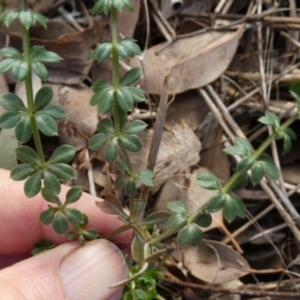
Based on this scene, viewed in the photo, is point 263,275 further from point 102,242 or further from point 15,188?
point 15,188

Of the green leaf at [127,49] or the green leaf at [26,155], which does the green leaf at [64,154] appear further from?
the green leaf at [127,49]

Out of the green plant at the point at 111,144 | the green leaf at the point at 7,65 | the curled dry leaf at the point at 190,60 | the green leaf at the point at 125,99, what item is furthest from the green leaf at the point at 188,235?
the curled dry leaf at the point at 190,60

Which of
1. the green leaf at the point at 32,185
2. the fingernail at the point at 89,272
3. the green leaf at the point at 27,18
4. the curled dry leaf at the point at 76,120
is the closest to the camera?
the green leaf at the point at 27,18

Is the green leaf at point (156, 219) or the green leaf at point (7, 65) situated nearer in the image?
the green leaf at point (7, 65)

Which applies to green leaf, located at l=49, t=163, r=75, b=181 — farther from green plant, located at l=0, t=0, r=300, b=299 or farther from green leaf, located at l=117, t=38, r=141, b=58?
green leaf, located at l=117, t=38, r=141, b=58

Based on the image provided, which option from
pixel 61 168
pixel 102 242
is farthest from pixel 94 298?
pixel 61 168

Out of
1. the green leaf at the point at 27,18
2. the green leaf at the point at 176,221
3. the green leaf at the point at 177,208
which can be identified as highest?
the green leaf at the point at 27,18

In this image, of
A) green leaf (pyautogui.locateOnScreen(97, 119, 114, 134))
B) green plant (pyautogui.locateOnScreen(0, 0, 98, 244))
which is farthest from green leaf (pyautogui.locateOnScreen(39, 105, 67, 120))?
green leaf (pyautogui.locateOnScreen(97, 119, 114, 134))

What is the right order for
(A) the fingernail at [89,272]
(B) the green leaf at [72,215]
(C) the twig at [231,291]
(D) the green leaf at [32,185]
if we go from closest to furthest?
1. (D) the green leaf at [32,185]
2. (B) the green leaf at [72,215]
3. (A) the fingernail at [89,272]
4. (C) the twig at [231,291]

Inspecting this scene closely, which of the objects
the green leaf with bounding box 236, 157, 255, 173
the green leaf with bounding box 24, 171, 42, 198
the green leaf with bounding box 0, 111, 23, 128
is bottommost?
the green leaf with bounding box 236, 157, 255, 173
